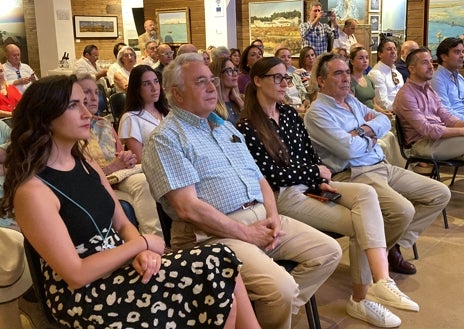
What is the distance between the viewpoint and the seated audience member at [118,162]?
9.91 feet

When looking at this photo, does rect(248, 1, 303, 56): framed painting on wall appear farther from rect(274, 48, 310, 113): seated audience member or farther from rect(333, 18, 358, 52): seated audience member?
rect(274, 48, 310, 113): seated audience member

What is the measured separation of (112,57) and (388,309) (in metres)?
9.80

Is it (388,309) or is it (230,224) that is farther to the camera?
(388,309)

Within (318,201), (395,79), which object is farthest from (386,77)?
(318,201)

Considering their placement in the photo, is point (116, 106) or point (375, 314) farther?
point (116, 106)

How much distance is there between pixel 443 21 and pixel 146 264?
278 inches

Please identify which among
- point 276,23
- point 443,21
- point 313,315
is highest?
point 276,23

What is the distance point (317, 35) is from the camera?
23.6ft

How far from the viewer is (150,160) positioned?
2.12 m

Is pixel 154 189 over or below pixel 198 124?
below

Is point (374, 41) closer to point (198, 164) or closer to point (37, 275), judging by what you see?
point (198, 164)

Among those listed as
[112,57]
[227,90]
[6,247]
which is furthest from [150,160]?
[112,57]

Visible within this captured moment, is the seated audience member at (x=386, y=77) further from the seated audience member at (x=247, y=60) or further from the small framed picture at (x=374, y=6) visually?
the small framed picture at (x=374, y=6)

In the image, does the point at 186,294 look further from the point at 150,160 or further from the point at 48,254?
the point at 150,160
